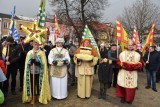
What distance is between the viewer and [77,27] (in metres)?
28.7

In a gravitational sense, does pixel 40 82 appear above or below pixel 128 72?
below

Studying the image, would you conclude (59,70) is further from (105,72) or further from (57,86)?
(105,72)

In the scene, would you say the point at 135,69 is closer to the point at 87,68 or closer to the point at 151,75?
the point at 87,68

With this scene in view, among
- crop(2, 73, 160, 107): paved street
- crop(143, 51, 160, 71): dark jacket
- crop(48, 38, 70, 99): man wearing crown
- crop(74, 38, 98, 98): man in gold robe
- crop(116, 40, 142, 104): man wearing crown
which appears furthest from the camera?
crop(143, 51, 160, 71): dark jacket

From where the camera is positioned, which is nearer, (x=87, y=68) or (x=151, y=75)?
(x=87, y=68)

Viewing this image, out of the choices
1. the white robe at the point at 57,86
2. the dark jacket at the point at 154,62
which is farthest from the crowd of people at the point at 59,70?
the dark jacket at the point at 154,62

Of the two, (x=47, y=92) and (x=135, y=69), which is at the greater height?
(x=135, y=69)

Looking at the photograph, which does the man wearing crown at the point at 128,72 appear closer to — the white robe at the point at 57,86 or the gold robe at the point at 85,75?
the gold robe at the point at 85,75

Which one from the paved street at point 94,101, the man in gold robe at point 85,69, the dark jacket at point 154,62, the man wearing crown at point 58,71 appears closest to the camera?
the paved street at point 94,101

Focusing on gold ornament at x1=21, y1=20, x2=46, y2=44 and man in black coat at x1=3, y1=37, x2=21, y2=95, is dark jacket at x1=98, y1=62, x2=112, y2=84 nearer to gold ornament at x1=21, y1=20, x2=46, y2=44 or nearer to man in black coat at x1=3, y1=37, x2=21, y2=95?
gold ornament at x1=21, y1=20, x2=46, y2=44

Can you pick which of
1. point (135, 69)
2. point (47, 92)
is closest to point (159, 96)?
point (135, 69)

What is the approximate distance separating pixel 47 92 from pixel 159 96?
162 inches

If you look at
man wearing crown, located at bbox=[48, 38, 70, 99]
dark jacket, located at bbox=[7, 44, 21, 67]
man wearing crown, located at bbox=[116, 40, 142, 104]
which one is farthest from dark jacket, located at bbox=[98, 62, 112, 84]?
dark jacket, located at bbox=[7, 44, 21, 67]

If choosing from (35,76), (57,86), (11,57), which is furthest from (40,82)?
(11,57)
